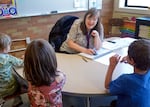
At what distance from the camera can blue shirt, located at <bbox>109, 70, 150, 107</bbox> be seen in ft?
3.82

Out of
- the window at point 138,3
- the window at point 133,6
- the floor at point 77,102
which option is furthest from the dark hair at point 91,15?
the window at point 138,3

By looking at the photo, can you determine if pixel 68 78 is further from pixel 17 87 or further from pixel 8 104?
pixel 8 104

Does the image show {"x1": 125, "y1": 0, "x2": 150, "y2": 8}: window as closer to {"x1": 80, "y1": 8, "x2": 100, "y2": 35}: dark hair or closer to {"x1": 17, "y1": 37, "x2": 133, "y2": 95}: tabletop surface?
{"x1": 80, "y1": 8, "x2": 100, "y2": 35}: dark hair

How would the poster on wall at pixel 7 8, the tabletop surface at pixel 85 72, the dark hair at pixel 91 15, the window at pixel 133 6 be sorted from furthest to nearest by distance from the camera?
the window at pixel 133 6 → the poster on wall at pixel 7 8 → the dark hair at pixel 91 15 → the tabletop surface at pixel 85 72

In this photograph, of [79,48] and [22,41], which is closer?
[79,48]

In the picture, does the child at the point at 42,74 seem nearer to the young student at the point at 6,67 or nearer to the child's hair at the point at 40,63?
the child's hair at the point at 40,63

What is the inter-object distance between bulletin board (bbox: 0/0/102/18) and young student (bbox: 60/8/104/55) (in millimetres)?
975

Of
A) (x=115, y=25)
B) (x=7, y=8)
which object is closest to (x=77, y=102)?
(x=7, y=8)

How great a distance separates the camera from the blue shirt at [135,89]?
3.82 ft

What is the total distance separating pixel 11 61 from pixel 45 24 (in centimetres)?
155

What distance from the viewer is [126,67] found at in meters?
1.62

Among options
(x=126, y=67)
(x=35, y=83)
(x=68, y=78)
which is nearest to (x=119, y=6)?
(x=126, y=67)

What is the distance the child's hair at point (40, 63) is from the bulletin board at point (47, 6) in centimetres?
169

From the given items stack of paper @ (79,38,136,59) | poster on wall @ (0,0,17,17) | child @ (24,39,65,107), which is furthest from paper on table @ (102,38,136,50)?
poster on wall @ (0,0,17,17)
